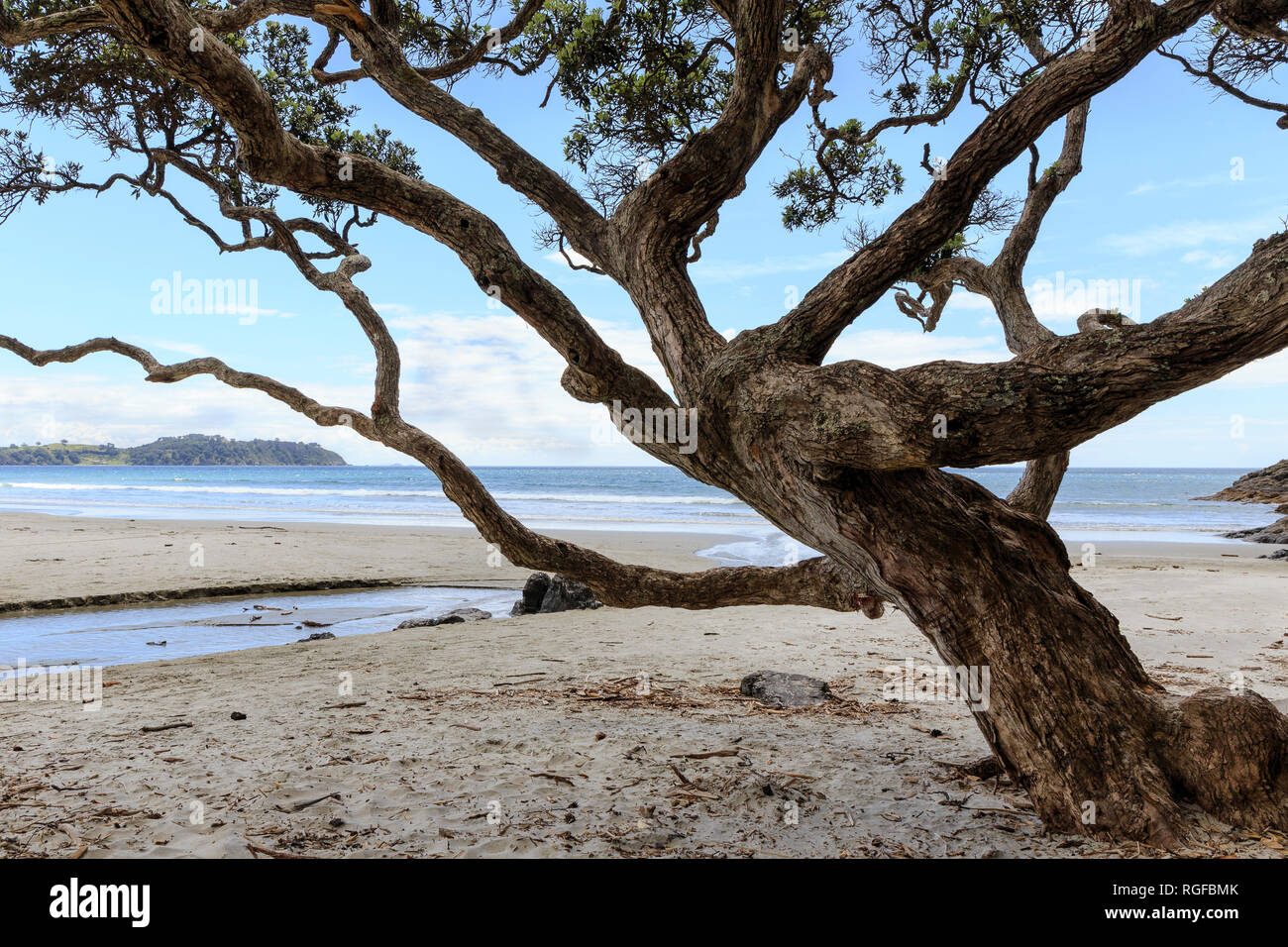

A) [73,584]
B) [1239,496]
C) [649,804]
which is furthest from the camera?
[1239,496]

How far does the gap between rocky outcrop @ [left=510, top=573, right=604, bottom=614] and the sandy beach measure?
763 millimetres

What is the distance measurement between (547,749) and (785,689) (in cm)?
193

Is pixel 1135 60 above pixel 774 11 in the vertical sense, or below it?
below

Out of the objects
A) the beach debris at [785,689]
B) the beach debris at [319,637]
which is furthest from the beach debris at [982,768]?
the beach debris at [319,637]

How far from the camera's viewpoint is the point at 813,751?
412cm

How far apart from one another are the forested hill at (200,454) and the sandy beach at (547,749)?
93572 millimetres

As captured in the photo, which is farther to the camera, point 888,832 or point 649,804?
point 649,804

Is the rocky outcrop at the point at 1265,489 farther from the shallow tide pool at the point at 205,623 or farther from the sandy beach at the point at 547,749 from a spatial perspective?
the shallow tide pool at the point at 205,623

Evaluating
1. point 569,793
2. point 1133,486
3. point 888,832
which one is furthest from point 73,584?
point 1133,486

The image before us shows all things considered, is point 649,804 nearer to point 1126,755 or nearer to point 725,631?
point 1126,755

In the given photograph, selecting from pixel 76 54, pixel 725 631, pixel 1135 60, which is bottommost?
pixel 725 631
